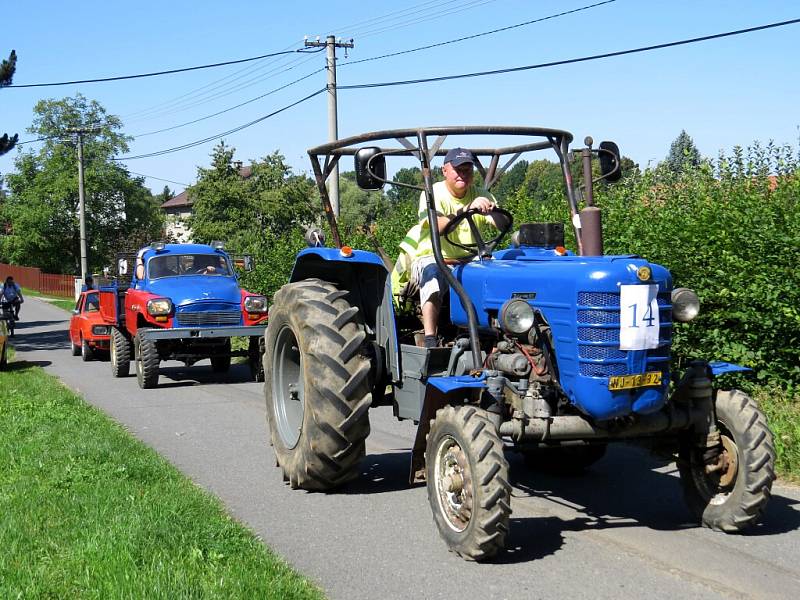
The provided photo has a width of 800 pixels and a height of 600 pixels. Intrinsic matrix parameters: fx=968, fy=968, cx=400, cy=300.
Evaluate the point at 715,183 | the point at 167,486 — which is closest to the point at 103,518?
the point at 167,486

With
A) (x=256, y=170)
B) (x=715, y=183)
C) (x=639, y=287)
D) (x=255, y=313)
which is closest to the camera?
(x=639, y=287)

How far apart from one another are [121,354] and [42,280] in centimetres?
5649

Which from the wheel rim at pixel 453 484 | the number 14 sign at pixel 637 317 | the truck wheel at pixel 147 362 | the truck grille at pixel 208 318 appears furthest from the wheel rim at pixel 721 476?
the truck grille at pixel 208 318

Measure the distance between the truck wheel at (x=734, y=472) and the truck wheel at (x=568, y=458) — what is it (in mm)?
1413

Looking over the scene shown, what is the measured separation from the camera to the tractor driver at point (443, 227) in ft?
21.7

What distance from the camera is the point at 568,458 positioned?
7.45 meters

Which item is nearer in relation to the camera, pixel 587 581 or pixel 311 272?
pixel 587 581

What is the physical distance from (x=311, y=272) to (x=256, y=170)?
126 feet

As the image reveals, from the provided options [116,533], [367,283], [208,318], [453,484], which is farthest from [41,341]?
[453,484]

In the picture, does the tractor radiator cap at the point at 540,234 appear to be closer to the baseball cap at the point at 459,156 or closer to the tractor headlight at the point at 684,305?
the baseball cap at the point at 459,156

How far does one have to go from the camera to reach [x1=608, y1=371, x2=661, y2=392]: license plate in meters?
5.28

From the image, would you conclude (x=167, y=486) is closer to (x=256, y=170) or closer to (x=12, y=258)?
(x=256, y=170)

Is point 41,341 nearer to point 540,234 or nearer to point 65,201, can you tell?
point 540,234

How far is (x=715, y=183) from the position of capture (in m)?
9.91
